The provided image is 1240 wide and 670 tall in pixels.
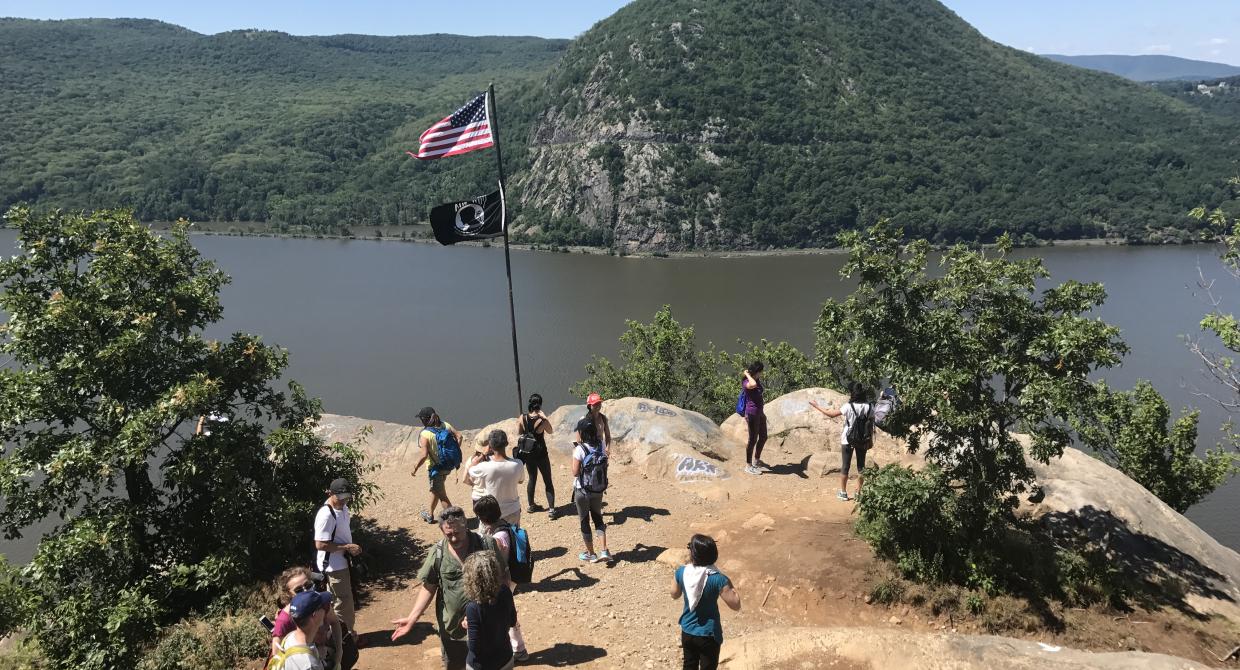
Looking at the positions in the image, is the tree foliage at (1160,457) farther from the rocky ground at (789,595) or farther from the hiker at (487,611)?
the hiker at (487,611)

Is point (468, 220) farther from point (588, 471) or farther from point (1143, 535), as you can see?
point (1143, 535)

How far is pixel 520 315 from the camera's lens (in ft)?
172

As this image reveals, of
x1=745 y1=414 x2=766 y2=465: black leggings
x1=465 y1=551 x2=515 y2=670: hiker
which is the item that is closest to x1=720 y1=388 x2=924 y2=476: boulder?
x1=745 y1=414 x2=766 y2=465: black leggings

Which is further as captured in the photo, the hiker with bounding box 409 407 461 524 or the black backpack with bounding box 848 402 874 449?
the black backpack with bounding box 848 402 874 449

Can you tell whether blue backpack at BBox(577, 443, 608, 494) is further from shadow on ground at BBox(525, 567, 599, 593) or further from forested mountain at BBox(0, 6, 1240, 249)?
forested mountain at BBox(0, 6, 1240, 249)

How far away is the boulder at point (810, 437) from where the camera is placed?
37.6 feet

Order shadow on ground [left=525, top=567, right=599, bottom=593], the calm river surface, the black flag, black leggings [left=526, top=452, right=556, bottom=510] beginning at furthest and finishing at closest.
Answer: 1. the calm river surface
2. the black flag
3. black leggings [left=526, top=452, right=556, bottom=510]
4. shadow on ground [left=525, top=567, right=599, bottom=593]

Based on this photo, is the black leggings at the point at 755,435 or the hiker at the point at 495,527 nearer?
the hiker at the point at 495,527

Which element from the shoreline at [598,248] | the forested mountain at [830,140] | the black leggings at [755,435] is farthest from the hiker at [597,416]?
the forested mountain at [830,140]

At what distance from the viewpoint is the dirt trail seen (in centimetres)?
649

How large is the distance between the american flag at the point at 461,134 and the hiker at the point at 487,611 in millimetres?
7728

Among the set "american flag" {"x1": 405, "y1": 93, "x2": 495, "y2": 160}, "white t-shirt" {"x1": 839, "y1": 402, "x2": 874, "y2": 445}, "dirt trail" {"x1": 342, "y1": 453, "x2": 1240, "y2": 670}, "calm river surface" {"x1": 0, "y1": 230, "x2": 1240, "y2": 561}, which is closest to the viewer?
"dirt trail" {"x1": 342, "y1": 453, "x2": 1240, "y2": 670}

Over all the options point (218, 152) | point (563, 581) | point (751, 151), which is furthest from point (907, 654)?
point (218, 152)

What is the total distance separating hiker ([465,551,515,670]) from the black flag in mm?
6890
